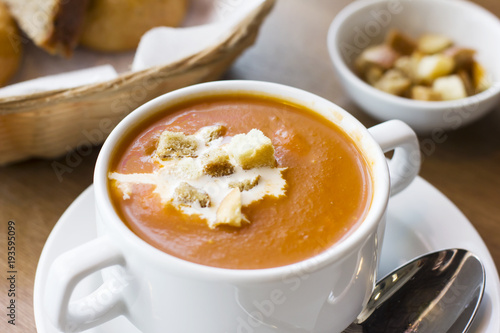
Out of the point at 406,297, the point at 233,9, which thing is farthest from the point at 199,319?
the point at 233,9

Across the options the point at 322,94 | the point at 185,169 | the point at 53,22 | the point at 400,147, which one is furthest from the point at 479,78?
the point at 53,22

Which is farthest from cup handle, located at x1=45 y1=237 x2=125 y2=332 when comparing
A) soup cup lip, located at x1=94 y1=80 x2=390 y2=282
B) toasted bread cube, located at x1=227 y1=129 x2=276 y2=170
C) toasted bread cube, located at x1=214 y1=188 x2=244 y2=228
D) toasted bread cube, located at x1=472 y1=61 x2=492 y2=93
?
toasted bread cube, located at x1=472 y1=61 x2=492 y2=93

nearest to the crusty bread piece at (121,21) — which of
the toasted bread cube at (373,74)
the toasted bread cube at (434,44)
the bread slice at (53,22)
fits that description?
the bread slice at (53,22)

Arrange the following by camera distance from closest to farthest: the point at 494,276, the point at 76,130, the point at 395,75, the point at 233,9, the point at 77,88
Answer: the point at 494,276 → the point at 77,88 → the point at 76,130 → the point at 395,75 → the point at 233,9

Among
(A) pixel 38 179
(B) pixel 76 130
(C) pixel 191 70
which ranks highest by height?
(C) pixel 191 70

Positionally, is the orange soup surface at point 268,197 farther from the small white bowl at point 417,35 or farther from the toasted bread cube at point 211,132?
the small white bowl at point 417,35

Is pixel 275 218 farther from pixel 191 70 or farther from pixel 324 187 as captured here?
pixel 191 70
